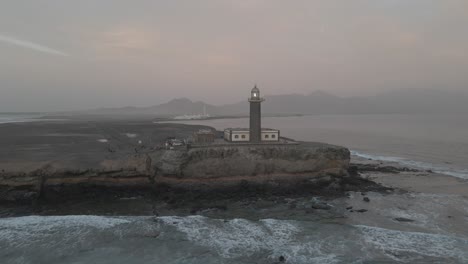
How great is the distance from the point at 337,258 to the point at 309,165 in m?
12.8

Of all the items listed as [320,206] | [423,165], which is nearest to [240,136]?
[320,206]

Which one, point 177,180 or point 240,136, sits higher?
point 240,136

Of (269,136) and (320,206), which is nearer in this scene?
(320,206)

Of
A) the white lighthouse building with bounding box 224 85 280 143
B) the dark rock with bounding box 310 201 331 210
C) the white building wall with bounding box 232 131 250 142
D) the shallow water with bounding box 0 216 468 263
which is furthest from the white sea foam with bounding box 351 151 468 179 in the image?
the shallow water with bounding box 0 216 468 263

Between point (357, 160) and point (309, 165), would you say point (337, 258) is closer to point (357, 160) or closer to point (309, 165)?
point (309, 165)

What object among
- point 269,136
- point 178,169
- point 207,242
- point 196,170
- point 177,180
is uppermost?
point 269,136

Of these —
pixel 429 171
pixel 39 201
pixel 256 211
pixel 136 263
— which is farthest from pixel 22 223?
pixel 429 171

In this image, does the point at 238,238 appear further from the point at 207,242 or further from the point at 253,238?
the point at 207,242

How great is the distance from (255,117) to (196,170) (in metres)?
8.39

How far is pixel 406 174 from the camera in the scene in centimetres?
2916

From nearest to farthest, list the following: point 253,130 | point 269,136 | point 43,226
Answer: point 43,226, point 253,130, point 269,136

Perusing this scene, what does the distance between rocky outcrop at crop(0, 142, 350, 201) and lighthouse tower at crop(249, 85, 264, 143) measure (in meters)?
3.78

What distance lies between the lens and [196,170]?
23.8 metres

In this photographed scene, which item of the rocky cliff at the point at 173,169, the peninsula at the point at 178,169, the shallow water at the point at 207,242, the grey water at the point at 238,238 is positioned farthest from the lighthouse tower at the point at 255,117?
the shallow water at the point at 207,242
